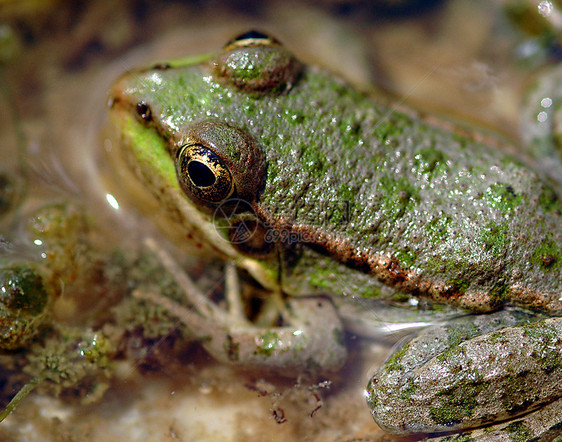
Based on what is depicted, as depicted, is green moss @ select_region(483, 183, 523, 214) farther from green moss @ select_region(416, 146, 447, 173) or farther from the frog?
green moss @ select_region(416, 146, 447, 173)

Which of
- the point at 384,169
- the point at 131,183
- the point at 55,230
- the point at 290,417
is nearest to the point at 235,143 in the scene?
the point at 384,169

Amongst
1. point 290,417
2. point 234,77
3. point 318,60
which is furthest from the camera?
point 318,60

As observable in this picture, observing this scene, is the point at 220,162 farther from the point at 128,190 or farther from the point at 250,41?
the point at 128,190

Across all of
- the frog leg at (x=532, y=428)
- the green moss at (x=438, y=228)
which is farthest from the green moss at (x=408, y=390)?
the green moss at (x=438, y=228)

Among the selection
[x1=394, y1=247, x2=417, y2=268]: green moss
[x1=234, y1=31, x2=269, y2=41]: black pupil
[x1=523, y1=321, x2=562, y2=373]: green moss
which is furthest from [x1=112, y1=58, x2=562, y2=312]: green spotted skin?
[x1=234, y1=31, x2=269, y2=41]: black pupil

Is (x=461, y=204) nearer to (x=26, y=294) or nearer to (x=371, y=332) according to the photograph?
(x=371, y=332)

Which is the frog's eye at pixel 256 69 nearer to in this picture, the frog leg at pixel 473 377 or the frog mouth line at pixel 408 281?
the frog mouth line at pixel 408 281

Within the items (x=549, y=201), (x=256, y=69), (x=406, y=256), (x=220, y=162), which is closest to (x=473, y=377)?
(x=406, y=256)

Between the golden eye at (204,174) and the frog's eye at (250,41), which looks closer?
the golden eye at (204,174)
